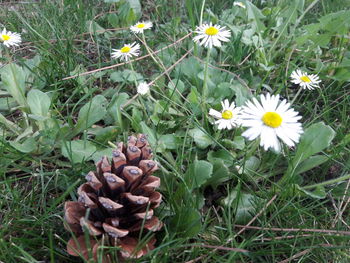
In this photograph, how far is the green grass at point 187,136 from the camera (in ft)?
4.23

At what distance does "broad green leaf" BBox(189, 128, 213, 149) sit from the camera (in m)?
1.61

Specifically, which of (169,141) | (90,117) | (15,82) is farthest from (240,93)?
(15,82)

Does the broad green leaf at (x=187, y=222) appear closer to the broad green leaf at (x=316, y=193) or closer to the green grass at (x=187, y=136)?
the green grass at (x=187, y=136)

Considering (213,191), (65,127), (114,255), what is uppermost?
(65,127)

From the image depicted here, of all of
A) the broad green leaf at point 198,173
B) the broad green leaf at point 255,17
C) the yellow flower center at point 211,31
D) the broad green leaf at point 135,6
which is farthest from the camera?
the broad green leaf at point 135,6

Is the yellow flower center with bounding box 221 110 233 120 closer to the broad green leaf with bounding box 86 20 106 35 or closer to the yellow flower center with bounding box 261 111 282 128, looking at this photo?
the yellow flower center with bounding box 261 111 282 128

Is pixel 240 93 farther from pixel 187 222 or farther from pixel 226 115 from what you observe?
pixel 187 222

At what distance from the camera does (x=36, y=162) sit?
1.58 meters

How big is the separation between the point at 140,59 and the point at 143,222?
1343 mm

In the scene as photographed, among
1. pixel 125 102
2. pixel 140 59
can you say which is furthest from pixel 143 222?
pixel 140 59

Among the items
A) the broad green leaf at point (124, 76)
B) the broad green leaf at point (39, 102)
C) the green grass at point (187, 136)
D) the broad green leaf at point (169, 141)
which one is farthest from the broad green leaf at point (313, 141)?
the broad green leaf at point (39, 102)

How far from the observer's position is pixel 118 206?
3.78ft

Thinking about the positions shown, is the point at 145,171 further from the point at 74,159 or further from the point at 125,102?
the point at 125,102

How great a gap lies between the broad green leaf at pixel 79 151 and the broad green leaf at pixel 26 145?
5.8 inches
